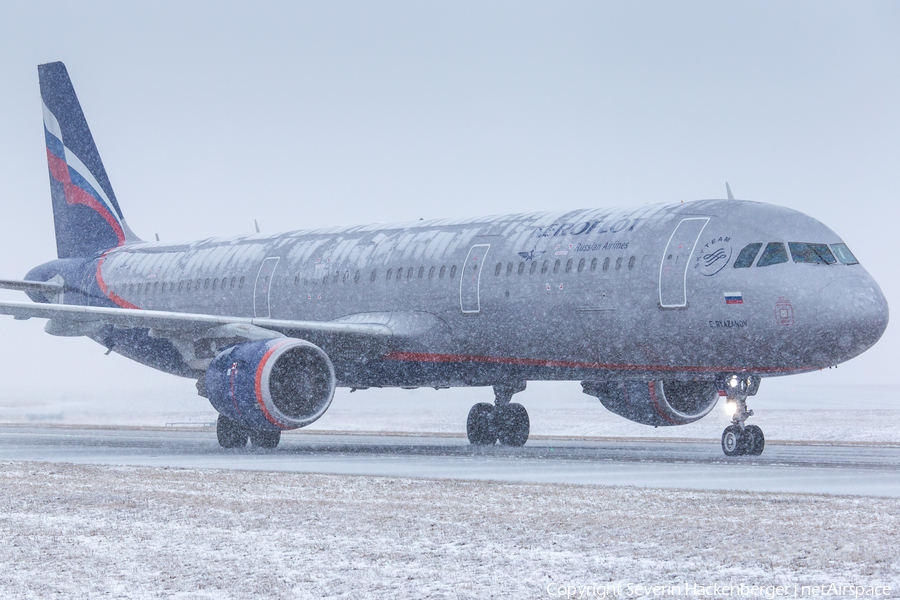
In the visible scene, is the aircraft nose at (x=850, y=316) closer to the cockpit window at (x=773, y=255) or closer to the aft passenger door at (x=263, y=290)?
the cockpit window at (x=773, y=255)

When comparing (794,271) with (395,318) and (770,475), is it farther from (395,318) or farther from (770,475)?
(395,318)

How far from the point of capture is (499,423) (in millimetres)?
22125

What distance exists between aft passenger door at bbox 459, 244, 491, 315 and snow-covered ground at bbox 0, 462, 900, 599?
762 centimetres

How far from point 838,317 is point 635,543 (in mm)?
8677

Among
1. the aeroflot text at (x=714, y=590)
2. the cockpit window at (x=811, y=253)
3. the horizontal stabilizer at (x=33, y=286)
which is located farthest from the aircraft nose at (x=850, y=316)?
the horizontal stabilizer at (x=33, y=286)

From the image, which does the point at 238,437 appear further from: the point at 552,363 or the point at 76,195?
the point at 76,195

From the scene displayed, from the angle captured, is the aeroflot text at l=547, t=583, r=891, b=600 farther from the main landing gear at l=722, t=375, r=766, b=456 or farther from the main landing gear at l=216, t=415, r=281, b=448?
the main landing gear at l=216, t=415, r=281, b=448

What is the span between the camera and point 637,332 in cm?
1734

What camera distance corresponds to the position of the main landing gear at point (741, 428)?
16750mm

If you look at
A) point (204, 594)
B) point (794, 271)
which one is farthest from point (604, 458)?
point (204, 594)

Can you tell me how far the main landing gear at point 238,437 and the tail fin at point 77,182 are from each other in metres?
9.15

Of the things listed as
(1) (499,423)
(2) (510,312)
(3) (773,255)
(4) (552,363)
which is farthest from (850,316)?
(1) (499,423)

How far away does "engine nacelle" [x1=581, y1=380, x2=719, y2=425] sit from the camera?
820 inches

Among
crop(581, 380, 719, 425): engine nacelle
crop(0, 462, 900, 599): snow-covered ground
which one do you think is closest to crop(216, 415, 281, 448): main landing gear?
crop(581, 380, 719, 425): engine nacelle
